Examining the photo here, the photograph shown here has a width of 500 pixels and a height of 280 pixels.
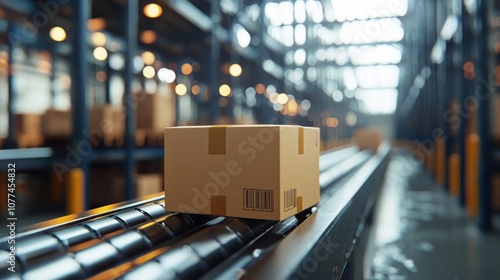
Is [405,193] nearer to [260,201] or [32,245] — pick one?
[260,201]

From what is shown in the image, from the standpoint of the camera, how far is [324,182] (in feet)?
Answer: 8.89

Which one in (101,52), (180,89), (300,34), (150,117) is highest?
(300,34)

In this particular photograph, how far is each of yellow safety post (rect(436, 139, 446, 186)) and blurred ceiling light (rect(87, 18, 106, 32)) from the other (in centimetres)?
694

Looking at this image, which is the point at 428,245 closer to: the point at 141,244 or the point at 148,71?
the point at 141,244

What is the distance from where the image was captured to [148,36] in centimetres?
801

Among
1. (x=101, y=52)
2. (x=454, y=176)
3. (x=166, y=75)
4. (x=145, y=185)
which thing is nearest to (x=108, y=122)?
(x=145, y=185)

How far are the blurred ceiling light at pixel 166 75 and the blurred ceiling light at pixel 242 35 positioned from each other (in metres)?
2.99

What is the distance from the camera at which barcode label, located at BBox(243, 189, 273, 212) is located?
1377 mm

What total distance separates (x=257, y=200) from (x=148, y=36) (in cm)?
733

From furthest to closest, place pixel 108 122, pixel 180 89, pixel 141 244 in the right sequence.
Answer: pixel 180 89
pixel 108 122
pixel 141 244

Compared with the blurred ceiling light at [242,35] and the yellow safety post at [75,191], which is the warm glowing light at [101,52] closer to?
the blurred ceiling light at [242,35]

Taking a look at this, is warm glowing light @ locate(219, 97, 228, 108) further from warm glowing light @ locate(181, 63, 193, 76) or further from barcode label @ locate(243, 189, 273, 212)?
barcode label @ locate(243, 189, 273, 212)

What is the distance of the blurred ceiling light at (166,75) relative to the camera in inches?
439

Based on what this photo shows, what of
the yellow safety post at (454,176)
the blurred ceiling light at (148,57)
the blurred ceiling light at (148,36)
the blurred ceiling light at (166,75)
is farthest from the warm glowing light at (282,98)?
the yellow safety post at (454,176)
